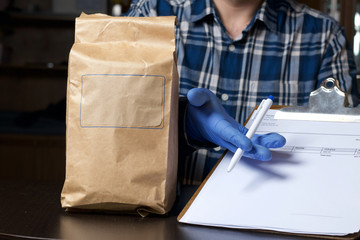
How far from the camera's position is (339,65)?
4.08 feet

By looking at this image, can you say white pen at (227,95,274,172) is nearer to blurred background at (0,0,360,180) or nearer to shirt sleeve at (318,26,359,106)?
shirt sleeve at (318,26,359,106)

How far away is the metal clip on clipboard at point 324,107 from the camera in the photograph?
2.31 feet

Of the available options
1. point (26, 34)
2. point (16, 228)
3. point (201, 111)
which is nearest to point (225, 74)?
point (201, 111)

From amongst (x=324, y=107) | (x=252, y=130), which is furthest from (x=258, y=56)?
(x=252, y=130)

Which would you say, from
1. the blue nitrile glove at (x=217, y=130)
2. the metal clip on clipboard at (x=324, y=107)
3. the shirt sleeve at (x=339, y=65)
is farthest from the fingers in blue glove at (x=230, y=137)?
the shirt sleeve at (x=339, y=65)

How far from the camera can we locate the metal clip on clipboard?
2.31 feet

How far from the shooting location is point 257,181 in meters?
0.61

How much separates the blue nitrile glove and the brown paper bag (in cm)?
9

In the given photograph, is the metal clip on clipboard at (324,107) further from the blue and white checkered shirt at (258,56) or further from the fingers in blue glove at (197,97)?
the blue and white checkered shirt at (258,56)

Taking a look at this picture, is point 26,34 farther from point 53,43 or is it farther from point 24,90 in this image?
point 24,90

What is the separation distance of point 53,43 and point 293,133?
2.46m

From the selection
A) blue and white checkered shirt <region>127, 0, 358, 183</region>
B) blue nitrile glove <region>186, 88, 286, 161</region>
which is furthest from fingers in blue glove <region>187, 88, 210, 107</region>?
blue and white checkered shirt <region>127, 0, 358, 183</region>

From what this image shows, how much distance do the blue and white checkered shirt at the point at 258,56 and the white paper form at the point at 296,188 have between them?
0.55 m

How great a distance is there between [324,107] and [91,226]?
401 millimetres
